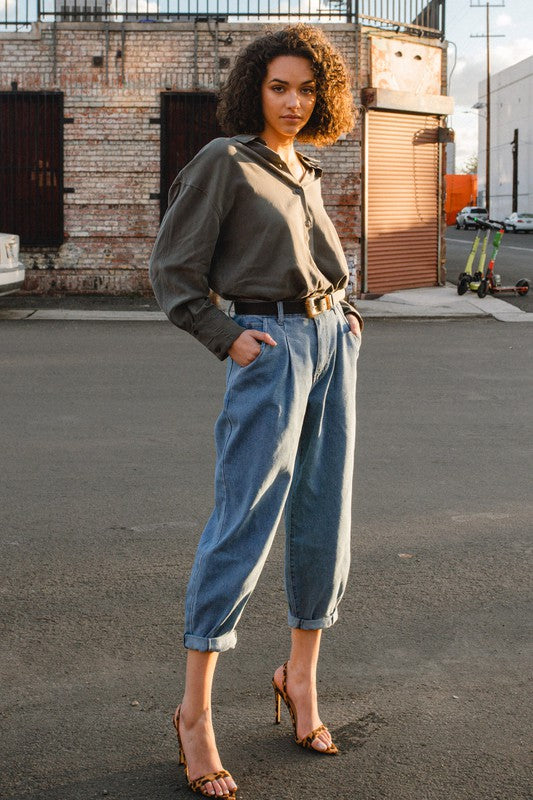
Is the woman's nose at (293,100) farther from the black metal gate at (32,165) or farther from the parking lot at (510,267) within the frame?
the black metal gate at (32,165)

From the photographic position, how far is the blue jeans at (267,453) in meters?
2.94

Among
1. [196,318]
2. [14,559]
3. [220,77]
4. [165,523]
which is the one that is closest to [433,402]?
[165,523]

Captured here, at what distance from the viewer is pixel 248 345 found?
2.88 m

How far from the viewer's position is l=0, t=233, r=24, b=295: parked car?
49.5 ft

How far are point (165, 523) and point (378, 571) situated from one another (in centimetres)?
119

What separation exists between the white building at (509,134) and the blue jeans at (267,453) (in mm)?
78363

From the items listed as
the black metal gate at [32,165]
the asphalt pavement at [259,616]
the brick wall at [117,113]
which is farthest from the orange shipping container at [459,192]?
the asphalt pavement at [259,616]

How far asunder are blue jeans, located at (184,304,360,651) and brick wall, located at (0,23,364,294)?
1611 centimetres

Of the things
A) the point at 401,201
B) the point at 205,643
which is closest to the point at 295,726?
the point at 205,643

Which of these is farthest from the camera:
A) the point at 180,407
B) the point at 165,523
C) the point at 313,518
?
the point at 180,407

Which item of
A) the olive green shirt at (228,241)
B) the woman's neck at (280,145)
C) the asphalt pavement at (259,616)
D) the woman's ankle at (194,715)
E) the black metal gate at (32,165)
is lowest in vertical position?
the asphalt pavement at (259,616)

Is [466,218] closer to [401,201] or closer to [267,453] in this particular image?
[401,201]

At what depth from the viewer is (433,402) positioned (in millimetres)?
9180

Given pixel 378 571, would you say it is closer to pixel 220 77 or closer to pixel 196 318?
pixel 196 318
